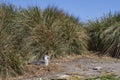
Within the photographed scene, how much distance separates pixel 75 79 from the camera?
9.24 m

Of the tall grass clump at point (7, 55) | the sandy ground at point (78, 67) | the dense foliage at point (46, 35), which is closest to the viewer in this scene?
the tall grass clump at point (7, 55)

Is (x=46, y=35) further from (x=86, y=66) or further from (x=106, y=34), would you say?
(x=106, y=34)

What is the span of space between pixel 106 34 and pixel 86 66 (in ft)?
9.16

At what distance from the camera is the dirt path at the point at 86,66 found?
9961mm

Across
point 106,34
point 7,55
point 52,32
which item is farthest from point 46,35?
point 106,34

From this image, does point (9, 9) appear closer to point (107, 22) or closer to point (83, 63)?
point (83, 63)

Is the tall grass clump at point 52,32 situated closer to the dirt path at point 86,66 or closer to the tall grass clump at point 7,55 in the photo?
the dirt path at point 86,66

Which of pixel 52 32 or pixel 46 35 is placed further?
pixel 52 32

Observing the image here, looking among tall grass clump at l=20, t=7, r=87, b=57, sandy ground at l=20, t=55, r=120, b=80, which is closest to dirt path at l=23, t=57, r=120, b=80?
sandy ground at l=20, t=55, r=120, b=80

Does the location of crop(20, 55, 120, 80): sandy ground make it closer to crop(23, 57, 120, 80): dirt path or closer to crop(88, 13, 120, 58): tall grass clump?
crop(23, 57, 120, 80): dirt path

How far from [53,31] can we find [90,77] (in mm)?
2963

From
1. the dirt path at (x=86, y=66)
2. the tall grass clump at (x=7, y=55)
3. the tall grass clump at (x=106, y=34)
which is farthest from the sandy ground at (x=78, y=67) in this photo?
the tall grass clump at (x=106, y=34)

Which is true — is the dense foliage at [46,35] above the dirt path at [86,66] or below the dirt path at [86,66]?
above

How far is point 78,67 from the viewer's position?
431 inches
